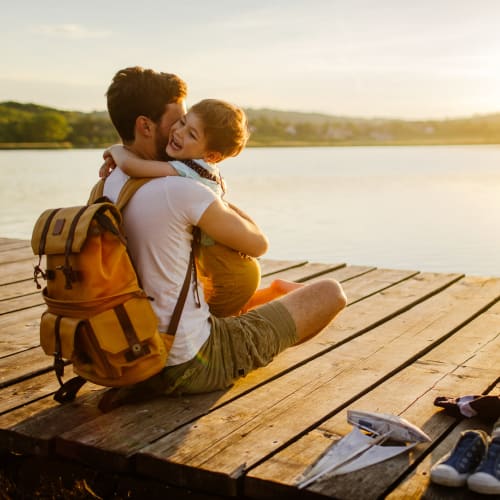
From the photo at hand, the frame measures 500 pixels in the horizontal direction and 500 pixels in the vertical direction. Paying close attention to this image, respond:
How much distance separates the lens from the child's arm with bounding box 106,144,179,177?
8.87 ft

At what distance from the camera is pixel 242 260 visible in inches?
117

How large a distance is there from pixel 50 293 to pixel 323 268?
3.24 m

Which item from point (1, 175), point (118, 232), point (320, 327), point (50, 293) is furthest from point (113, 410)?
point (1, 175)

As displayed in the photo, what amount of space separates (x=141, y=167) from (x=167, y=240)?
264 millimetres

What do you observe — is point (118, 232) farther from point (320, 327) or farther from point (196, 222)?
point (320, 327)

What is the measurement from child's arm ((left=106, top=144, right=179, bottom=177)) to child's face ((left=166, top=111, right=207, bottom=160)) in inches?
4.4

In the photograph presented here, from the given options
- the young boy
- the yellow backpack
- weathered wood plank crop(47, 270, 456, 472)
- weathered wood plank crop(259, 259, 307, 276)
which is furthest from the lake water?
the yellow backpack

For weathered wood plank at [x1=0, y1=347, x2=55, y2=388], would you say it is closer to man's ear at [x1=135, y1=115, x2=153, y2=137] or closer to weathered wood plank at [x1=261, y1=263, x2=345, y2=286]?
man's ear at [x1=135, y1=115, x2=153, y2=137]

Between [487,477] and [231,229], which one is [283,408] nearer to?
[231,229]

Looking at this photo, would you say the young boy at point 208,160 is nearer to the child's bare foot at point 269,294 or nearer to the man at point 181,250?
the man at point 181,250

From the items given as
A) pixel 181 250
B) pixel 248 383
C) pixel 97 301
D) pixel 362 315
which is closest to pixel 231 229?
pixel 181 250

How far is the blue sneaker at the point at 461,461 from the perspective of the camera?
215 centimetres

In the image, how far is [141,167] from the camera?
271cm

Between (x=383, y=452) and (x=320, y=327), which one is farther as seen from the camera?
(x=320, y=327)
